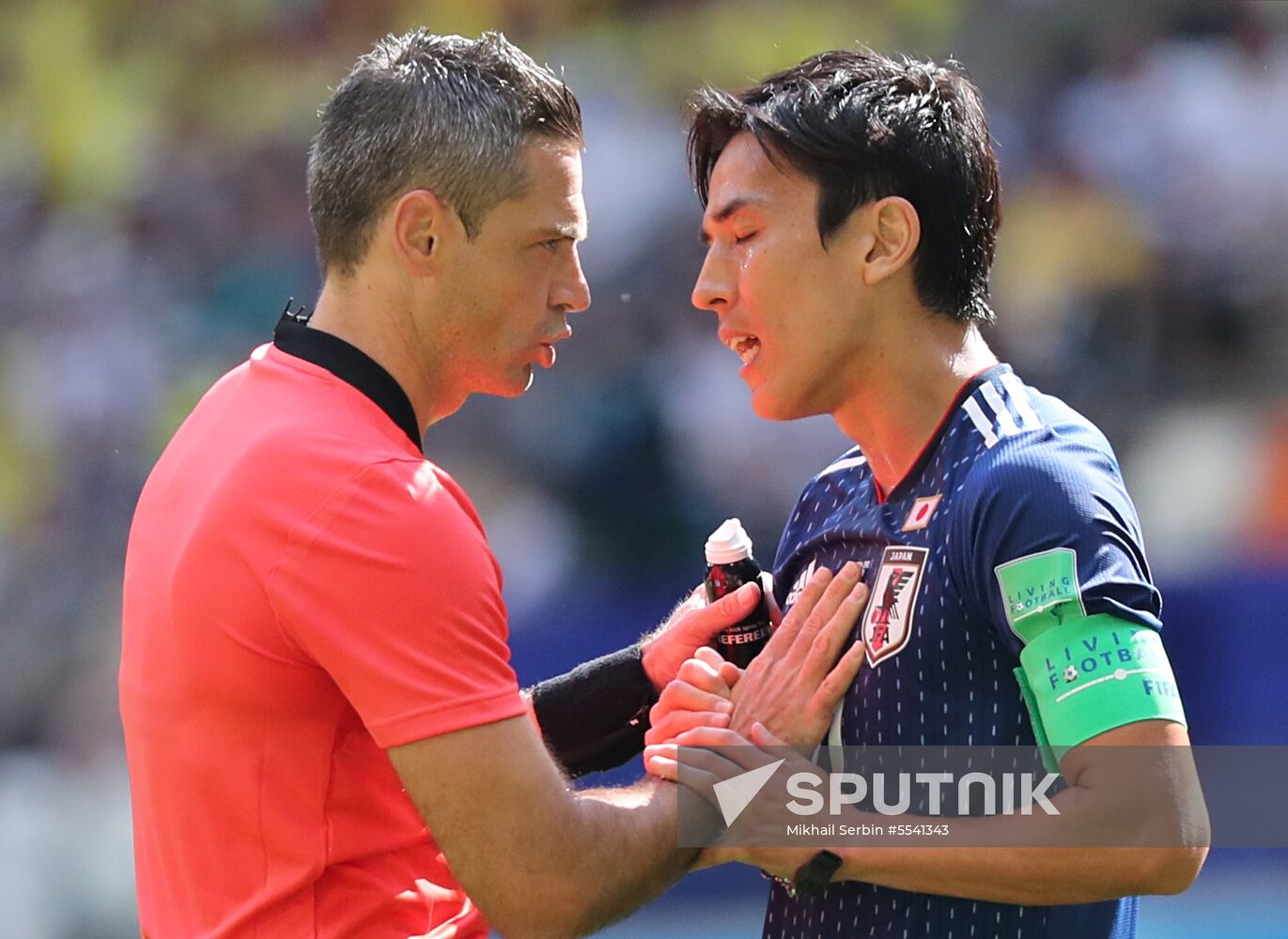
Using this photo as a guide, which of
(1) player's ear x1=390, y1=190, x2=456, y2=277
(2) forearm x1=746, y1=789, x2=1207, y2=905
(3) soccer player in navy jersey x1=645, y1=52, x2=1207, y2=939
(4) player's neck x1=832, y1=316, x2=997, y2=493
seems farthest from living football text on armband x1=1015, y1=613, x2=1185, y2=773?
(1) player's ear x1=390, y1=190, x2=456, y2=277

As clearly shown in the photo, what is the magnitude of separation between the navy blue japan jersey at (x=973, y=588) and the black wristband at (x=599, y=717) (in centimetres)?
59

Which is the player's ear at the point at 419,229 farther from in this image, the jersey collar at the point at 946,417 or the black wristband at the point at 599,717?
the black wristband at the point at 599,717

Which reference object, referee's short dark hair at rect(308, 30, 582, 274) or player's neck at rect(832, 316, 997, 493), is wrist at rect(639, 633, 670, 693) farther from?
referee's short dark hair at rect(308, 30, 582, 274)

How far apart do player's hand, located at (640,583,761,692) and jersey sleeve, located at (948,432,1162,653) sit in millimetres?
519

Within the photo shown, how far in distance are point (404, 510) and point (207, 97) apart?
6.23 meters

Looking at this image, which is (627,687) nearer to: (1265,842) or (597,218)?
(1265,842)

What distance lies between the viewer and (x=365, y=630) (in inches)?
82.9

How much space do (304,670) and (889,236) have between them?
1181 millimetres

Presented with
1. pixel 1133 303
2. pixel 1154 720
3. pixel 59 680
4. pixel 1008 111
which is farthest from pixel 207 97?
pixel 1154 720

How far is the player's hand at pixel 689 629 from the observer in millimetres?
2648

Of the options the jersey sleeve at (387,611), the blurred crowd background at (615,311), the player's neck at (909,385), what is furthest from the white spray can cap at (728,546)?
the blurred crowd background at (615,311)

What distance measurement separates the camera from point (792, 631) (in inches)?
97.3

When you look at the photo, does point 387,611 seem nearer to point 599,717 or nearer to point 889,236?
point 599,717

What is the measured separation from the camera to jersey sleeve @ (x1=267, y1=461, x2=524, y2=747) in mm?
2100
